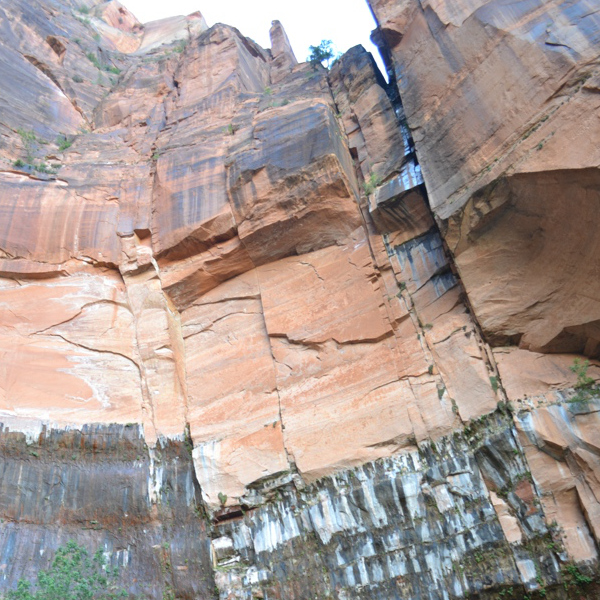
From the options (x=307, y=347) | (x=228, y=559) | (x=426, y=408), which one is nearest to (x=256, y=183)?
(x=307, y=347)

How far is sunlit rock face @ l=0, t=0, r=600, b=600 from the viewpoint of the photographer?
9641 mm

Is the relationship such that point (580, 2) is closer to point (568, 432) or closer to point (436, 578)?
point (568, 432)

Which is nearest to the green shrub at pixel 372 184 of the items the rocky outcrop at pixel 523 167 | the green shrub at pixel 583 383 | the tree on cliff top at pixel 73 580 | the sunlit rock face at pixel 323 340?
the sunlit rock face at pixel 323 340

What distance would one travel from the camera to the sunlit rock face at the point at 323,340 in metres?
9.64

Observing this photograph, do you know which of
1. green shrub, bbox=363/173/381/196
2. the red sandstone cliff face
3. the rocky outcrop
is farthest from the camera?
green shrub, bbox=363/173/381/196

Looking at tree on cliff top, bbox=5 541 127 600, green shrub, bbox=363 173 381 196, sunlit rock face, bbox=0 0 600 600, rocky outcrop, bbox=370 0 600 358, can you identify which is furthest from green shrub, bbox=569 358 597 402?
tree on cliff top, bbox=5 541 127 600

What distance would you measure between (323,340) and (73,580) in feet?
22.6

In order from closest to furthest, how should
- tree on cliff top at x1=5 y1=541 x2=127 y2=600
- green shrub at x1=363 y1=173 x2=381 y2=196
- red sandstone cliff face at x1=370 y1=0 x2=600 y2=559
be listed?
Answer: 1. red sandstone cliff face at x1=370 y1=0 x2=600 y2=559
2. tree on cliff top at x1=5 y1=541 x2=127 y2=600
3. green shrub at x1=363 y1=173 x2=381 y2=196

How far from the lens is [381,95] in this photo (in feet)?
52.6

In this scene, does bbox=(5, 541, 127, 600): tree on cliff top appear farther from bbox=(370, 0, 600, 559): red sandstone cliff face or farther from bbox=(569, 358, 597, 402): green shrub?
bbox=(569, 358, 597, 402): green shrub

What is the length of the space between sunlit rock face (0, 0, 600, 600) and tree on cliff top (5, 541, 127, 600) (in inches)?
11.7

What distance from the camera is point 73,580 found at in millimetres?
10195

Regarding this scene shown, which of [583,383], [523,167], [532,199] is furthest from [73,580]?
[523,167]

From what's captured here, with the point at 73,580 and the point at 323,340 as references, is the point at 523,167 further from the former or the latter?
the point at 73,580
